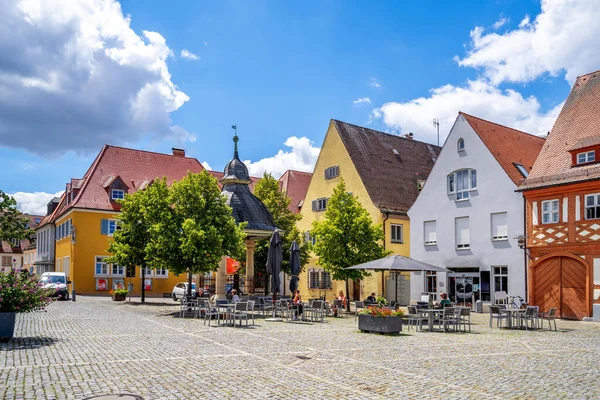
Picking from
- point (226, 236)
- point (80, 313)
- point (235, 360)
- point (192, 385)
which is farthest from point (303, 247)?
point (192, 385)

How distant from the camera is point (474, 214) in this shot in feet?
105

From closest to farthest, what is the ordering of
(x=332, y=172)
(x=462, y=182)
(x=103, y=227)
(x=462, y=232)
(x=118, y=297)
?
(x=462, y=232) → (x=462, y=182) → (x=118, y=297) → (x=332, y=172) → (x=103, y=227)

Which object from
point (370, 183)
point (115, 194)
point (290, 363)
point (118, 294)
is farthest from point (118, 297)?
point (290, 363)

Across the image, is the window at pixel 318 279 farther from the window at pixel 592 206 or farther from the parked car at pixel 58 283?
the window at pixel 592 206

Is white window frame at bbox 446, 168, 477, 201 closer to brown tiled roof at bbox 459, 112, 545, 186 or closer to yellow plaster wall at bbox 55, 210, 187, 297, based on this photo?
brown tiled roof at bbox 459, 112, 545, 186

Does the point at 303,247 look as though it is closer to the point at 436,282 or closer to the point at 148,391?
the point at 436,282

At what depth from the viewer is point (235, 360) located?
1205cm

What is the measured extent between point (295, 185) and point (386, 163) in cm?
1492

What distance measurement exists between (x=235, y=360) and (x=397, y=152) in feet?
116

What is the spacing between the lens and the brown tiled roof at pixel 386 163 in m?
40.7

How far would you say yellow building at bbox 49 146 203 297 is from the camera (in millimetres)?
46031

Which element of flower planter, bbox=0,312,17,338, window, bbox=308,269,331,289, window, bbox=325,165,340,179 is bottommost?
window, bbox=308,269,331,289

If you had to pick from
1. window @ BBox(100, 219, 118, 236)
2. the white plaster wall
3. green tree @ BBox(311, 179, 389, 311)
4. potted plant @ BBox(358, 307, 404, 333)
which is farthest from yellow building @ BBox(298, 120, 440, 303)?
potted plant @ BBox(358, 307, 404, 333)

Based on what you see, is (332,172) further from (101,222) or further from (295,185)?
(101,222)
